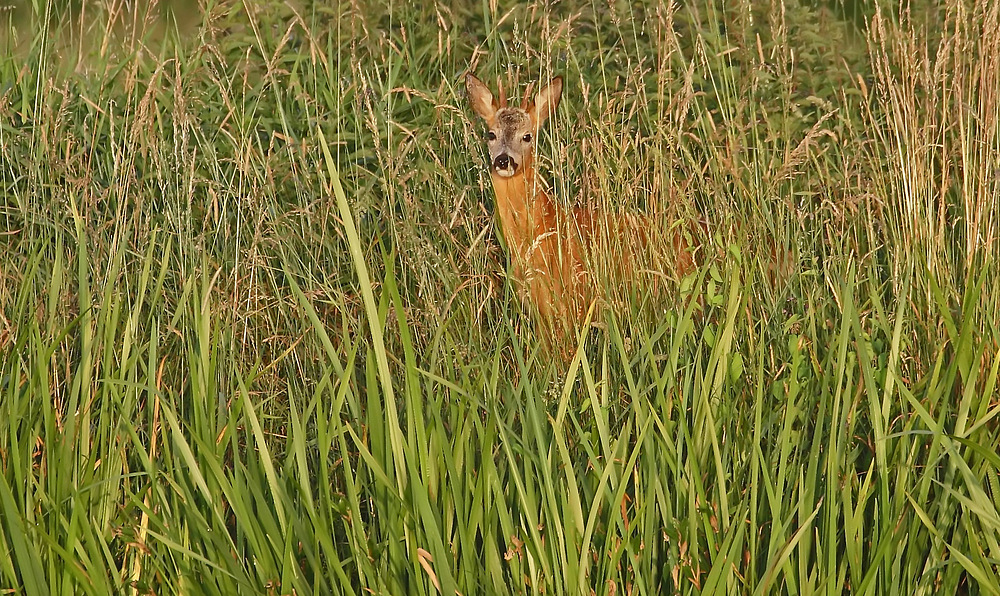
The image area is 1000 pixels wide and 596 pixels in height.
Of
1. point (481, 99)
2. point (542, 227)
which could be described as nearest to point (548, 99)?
point (542, 227)

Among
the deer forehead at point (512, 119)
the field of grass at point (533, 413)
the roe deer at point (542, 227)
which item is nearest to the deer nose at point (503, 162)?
the roe deer at point (542, 227)

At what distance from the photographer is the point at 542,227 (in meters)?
4.09

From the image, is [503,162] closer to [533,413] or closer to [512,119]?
[512,119]

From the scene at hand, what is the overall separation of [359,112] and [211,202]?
105 centimetres

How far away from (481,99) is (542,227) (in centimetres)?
67

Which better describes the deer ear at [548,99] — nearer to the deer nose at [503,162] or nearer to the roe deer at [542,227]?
the roe deer at [542,227]

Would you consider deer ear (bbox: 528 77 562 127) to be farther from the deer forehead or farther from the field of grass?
the field of grass

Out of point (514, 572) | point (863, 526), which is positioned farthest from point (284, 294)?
point (863, 526)

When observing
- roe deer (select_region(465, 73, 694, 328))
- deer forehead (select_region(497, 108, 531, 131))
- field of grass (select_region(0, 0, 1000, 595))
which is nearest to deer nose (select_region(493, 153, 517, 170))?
roe deer (select_region(465, 73, 694, 328))

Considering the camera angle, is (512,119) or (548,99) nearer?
(548,99)

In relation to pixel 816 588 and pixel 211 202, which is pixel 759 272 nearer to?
pixel 816 588

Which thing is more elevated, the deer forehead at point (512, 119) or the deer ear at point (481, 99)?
the deer ear at point (481, 99)

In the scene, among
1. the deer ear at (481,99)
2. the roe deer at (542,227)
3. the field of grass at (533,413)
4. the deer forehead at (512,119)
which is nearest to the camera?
the field of grass at (533,413)

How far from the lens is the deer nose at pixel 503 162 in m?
4.31
